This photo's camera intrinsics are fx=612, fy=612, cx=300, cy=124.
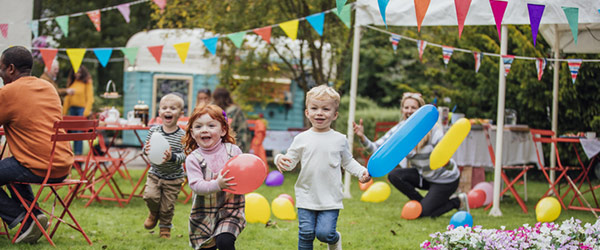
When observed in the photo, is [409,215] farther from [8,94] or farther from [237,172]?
[8,94]

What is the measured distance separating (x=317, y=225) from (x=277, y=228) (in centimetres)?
188

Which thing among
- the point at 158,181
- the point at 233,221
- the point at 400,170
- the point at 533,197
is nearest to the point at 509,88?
the point at 533,197

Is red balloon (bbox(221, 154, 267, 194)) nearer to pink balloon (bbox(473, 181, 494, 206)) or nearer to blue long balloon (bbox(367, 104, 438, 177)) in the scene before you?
blue long balloon (bbox(367, 104, 438, 177))

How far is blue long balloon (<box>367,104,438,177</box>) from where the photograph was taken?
371 cm

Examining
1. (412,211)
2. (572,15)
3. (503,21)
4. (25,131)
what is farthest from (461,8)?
(25,131)

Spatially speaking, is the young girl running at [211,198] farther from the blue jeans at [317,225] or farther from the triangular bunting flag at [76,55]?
the triangular bunting flag at [76,55]

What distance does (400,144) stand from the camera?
375 centimetres

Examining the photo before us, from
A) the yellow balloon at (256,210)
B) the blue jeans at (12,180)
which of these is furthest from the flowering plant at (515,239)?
the blue jeans at (12,180)

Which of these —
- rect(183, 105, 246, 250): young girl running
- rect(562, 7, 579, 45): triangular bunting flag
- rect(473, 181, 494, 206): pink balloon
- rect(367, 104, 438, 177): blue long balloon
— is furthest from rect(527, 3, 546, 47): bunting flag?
rect(183, 105, 246, 250): young girl running

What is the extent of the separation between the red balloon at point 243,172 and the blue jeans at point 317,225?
1.90ft

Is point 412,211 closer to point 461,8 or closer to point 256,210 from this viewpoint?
point 256,210

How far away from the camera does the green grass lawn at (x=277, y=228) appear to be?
4.93 metres

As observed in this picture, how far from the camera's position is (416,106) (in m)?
6.14

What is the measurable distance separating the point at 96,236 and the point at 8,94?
56.1 inches
